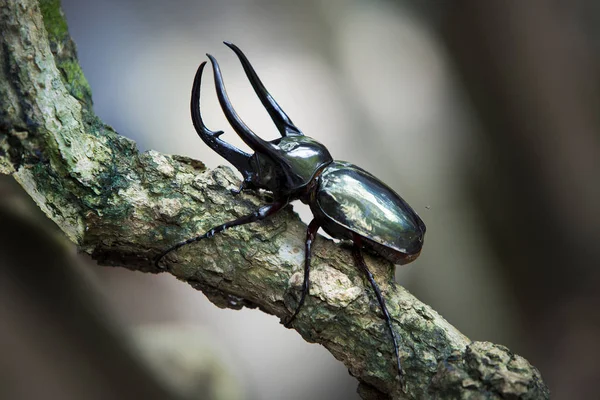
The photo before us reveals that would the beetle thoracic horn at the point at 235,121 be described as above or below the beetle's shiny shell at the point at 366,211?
above

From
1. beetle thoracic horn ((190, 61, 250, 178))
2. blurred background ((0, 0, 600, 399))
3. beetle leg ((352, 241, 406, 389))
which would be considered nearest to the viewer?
beetle leg ((352, 241, 406, 389))

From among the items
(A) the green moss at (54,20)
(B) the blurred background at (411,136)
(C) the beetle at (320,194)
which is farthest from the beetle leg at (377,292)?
(A) the green moss at (54,20)

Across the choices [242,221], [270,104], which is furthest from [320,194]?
[270,104]

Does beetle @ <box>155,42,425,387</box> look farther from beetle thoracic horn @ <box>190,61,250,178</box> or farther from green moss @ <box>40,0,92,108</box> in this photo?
green moss @ <box>40,0,92,108</box>

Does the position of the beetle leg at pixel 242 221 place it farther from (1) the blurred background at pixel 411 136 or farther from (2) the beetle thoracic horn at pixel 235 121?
(1) the blurred background at pixel 411 136

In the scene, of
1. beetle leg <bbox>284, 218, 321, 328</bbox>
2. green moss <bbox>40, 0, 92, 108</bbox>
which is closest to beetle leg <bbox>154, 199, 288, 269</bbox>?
beetle leg <bbox>284, 218, 321, 328</bbox>

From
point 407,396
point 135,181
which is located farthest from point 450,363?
Result: point 135,181
